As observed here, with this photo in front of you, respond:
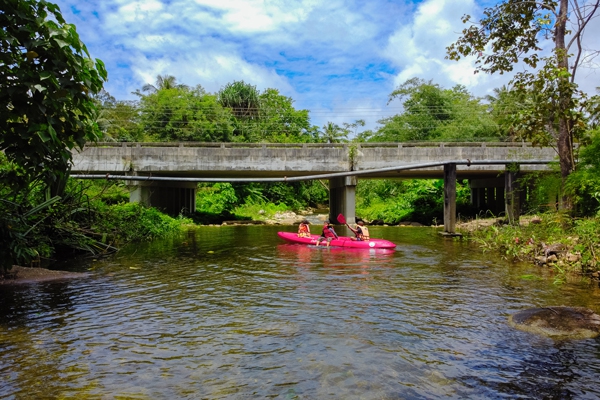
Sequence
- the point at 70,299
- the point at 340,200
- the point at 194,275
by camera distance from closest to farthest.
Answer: the point at 70,299 < the point at 194,275 < the point at 340,200

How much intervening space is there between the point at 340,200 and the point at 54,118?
2126 centimetres

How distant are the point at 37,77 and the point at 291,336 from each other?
15.4 feet

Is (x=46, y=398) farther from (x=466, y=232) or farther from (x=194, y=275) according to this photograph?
(x=466, y=232)

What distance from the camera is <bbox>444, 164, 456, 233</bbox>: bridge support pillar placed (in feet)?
60.5

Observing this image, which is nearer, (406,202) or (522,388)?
(522,388)

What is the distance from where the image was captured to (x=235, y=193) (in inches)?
1489

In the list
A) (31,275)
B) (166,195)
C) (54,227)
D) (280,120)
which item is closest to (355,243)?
(54,227)

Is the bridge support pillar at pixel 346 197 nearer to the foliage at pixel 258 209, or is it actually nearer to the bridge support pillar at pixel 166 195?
the foliage at pixel 258 209

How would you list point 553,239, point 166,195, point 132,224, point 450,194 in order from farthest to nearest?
point 166,195
point 450,194
point 132,224
point 553,239

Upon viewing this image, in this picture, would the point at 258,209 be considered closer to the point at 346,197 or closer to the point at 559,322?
the point at 346,197

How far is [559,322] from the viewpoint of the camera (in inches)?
257

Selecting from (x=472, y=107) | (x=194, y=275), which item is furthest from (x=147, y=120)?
(x=194, y=275)

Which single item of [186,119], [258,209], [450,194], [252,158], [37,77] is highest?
[186,119]

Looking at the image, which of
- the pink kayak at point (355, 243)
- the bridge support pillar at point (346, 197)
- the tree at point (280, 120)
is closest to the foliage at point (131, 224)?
the pink kayak at point (355, 243)
